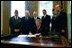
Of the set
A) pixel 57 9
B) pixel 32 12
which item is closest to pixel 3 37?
pixel 32 12

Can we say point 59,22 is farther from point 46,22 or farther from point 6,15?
point 6,15

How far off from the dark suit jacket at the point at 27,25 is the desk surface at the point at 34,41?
3cm

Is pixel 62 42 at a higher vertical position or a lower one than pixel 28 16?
lower

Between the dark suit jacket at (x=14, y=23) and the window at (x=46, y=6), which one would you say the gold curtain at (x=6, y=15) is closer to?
the dark suit jacket at (x=14, y=23)

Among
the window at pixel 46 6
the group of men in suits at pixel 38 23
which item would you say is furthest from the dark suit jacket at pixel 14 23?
the window at pixel 46 6

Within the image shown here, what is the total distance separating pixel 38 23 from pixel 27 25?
0.06 meters

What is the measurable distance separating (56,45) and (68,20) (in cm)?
13

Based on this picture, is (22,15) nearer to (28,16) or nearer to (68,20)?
(28,16)

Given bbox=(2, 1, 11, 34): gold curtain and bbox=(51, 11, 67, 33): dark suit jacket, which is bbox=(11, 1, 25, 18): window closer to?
bbox=(2, 1, 11, 34): gold curtain

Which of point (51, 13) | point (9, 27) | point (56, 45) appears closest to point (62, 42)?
point (56, 45)

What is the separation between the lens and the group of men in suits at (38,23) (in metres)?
0.91

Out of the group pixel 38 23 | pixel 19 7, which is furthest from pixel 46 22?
pixel 19 7

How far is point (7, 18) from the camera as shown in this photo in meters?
0.93

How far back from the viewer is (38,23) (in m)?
0.93
